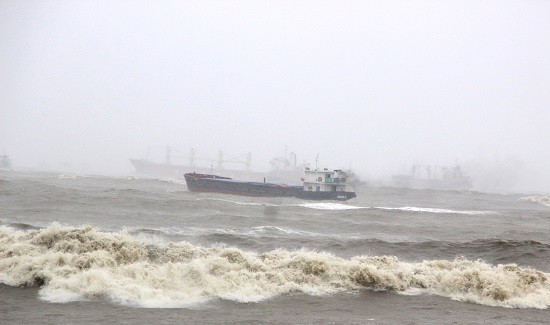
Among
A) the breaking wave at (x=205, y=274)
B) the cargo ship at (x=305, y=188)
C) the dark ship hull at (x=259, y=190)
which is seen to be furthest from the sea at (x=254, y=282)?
the cargo ship at (x=305, y=188)

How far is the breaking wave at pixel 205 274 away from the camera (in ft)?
40.7

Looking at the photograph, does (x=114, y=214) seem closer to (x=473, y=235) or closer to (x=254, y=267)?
(x=254, y=267)

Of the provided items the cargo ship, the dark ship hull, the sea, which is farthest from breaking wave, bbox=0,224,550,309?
the cargo ship

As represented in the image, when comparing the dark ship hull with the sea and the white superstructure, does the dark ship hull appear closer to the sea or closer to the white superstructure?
the white superstructure

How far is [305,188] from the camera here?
6450cm

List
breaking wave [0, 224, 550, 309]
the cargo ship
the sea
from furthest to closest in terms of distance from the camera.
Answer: the cargo ship
breaking wave [0, 224, 550, 309]
the sea

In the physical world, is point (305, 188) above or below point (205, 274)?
above

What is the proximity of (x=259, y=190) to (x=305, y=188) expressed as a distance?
254 inches

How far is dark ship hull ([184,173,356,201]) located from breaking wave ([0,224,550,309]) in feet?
153

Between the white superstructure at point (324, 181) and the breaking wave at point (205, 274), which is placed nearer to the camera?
the breaking wave at point (205, 274)

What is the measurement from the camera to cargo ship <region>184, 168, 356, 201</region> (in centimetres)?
6381

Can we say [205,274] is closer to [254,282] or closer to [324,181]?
[254,282]

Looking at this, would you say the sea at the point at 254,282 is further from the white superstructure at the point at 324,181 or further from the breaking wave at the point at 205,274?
the white superstructure at the point at 324,181

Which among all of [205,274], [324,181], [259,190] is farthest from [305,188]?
[205,274]
